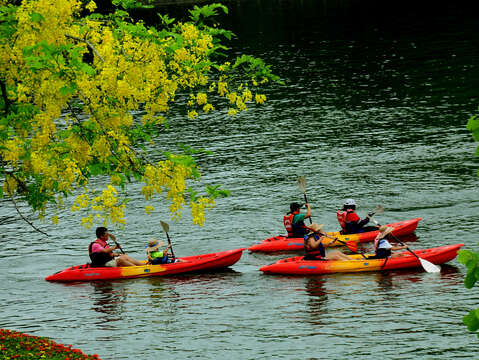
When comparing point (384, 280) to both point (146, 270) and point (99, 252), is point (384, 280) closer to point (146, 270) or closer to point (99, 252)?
point (146, 270)

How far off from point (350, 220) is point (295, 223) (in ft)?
6.90

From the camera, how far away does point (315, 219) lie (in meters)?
29.4

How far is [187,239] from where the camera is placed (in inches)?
1125

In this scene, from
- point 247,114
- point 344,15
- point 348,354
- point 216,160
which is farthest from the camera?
point 344,15

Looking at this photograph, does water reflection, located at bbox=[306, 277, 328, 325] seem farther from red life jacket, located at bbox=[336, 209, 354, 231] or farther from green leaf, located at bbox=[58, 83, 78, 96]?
green leaf, located at bbox=[58, 83, 78, 96]

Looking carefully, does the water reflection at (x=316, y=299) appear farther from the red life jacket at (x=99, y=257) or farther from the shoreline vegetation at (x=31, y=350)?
the red life jacket at (x=99, y=257)

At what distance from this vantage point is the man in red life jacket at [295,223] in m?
26.7

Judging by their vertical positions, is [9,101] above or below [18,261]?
above

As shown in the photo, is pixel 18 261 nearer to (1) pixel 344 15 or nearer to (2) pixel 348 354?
(2) pixel 348 354

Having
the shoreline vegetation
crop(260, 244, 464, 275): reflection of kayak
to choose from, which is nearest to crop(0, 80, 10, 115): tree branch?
the shoreline vegetation

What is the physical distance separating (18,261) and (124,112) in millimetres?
14185

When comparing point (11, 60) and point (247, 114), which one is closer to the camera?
point (11, 60)

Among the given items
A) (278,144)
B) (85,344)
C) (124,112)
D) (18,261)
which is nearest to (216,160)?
(278,144)

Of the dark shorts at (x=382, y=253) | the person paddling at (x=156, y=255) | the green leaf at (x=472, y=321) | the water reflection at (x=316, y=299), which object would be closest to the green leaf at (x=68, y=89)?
the green leaf at (x=472, y=321)
